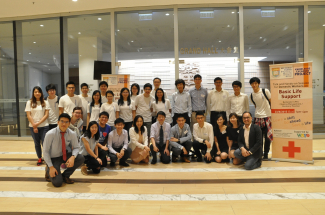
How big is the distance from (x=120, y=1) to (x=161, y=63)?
1847mm

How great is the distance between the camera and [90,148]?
3.57 metres

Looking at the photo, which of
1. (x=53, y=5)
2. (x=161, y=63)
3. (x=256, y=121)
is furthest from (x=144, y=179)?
(x=53, y=5)

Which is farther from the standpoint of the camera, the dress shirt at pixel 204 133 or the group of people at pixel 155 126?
the dress shirt at pixel 204 133

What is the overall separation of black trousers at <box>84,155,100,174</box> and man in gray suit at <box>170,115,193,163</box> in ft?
4.50

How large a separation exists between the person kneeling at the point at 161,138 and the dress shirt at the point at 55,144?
144 centimetres

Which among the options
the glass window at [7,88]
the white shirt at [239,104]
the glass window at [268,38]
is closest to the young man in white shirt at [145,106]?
the white shirt at [239,104]

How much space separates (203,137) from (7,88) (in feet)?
20.2

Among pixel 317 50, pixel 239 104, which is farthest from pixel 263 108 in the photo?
pixel 317 50

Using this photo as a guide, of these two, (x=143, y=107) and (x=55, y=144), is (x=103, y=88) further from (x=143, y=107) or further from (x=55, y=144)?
(x=55, y=144)

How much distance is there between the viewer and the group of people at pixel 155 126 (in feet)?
12.2

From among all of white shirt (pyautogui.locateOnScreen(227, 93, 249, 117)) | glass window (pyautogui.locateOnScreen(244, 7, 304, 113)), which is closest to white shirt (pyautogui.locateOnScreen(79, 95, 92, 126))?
white shirt (pyautogui.locateOnScreen(227, 93, 249, 117))

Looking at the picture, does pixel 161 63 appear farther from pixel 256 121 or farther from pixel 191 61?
pixel 256 121

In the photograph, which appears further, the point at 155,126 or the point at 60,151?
the point at 155,126

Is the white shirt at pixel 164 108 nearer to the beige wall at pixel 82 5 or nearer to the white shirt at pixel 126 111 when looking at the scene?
the white shirt at pixel 126 111
